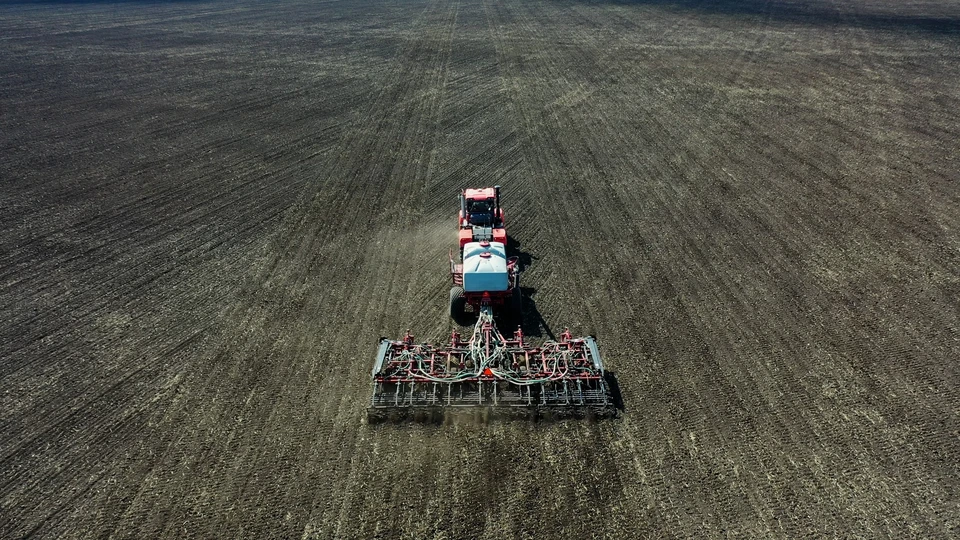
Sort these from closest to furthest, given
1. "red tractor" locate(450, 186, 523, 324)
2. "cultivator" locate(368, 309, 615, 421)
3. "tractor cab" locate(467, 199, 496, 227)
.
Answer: "cultivator" locate(368, 309, 615, 421)
"red tractor" locate(450, 186, 523, 324)
"tractor cab" locate(467, 199, 496, 227)

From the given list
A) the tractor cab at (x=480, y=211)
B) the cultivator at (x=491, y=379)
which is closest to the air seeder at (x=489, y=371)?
the cultivator at (x=491, y=379)

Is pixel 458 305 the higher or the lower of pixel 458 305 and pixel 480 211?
the lower

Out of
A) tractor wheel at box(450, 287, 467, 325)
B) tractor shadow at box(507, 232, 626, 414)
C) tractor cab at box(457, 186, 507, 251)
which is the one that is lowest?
tractor shadow at box(507, 232, 626, 414)

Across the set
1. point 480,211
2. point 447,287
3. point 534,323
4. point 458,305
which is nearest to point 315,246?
point 447,287

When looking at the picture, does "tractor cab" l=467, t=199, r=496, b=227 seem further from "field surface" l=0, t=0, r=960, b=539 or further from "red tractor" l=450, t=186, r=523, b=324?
"field surface" l=0, t=0, r=960, b=539

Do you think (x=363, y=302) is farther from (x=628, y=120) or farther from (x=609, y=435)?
(x=628, y=120)

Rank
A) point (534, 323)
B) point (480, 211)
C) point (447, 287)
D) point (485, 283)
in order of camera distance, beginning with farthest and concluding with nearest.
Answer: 1. point (480, 211)
2. point (447, 287)
3. point (534, 323)
4. point (485, 283)

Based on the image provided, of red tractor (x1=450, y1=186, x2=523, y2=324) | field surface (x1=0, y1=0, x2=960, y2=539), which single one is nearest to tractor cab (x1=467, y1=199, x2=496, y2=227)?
red tractor (x1=450, y1=186, x2=523, y2=324)

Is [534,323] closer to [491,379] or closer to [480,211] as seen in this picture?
[491,379]
